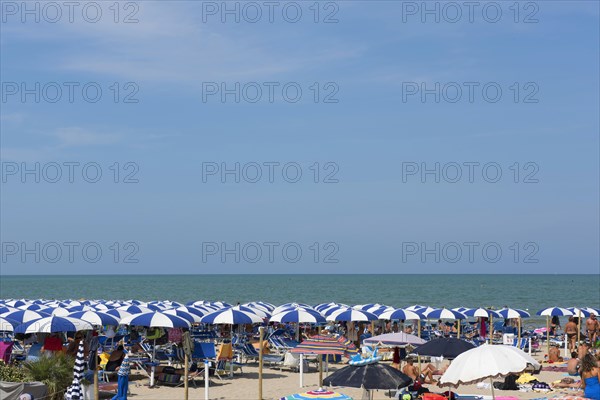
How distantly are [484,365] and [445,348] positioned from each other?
3144mm

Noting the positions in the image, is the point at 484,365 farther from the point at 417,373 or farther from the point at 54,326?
the point at 54,326

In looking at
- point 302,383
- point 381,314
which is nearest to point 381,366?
point 302,383

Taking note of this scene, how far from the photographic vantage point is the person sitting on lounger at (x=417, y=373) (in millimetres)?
16234

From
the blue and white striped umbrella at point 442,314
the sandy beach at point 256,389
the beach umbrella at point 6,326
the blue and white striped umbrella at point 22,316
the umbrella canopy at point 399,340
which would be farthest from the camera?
the blue and white striped umbrella at point 442,314

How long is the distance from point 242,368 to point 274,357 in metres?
1.01

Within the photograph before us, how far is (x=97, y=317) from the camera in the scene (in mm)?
20328

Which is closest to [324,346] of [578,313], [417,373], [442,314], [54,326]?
[417,373]

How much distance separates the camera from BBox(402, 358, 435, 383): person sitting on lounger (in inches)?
639

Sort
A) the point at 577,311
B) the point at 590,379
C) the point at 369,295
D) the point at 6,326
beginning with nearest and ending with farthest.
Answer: the point at 590,379 < the point at 6,326 < the point at 577,311 < the point at 369,295

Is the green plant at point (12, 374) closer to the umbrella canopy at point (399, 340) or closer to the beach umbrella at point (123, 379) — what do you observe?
the beach umbrella at point (123, 379)

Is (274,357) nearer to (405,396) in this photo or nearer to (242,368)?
(242,368)

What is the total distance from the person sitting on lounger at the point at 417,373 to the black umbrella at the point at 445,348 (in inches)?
59.6

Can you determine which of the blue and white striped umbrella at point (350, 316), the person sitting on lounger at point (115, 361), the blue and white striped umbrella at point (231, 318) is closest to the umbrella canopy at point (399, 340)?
the blue and white striped umbrella at point (231, 318)

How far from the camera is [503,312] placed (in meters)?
29.2
